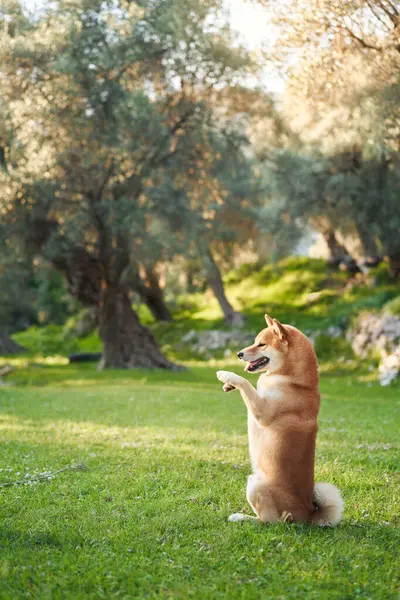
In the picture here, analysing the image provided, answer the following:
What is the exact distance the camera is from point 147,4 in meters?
23.2

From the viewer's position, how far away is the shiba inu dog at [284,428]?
620 centimetres

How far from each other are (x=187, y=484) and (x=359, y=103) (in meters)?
17.6

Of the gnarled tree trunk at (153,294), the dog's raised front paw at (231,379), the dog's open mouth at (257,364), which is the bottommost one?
the dog's raised front paw at (231,379)

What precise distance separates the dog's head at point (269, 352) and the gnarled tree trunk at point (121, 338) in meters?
21.4

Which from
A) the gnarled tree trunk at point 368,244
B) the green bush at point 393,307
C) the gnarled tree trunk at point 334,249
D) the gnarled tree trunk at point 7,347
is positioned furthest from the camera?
the gnarled tree trunk at point 7,347

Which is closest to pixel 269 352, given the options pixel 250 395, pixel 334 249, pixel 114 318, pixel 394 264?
pixel 250 395

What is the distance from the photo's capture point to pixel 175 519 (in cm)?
655

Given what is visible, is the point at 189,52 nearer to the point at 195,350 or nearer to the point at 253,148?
the point at 253,148

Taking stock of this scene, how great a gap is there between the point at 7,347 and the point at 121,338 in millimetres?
16325

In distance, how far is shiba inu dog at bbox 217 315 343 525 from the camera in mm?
6199

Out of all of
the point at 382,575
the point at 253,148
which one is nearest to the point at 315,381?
the point at 382,575

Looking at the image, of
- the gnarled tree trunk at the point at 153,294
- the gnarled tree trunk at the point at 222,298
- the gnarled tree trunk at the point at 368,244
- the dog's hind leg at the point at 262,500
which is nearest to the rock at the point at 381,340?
the gnarled tree trunk at the point at 368,244

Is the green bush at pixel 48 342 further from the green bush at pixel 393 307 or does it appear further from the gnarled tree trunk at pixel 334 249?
the green bush at pixel 393 307

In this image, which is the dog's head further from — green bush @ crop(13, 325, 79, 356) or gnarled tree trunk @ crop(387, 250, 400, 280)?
green bush @ crop(13, 325, 79, 356)
